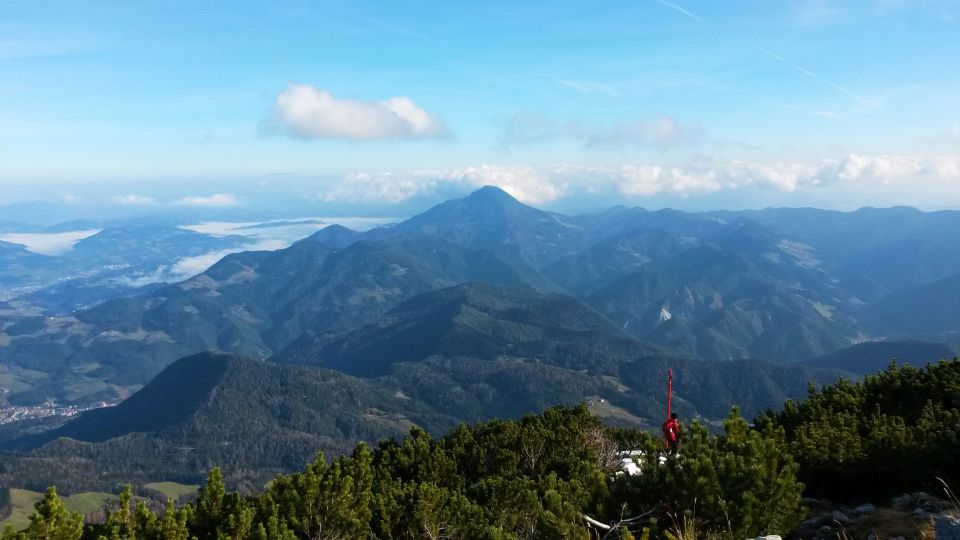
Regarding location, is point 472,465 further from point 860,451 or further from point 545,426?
point 860,451

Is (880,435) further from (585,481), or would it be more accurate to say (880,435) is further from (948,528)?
(948,528)

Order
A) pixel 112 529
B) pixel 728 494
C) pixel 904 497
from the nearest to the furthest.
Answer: pixel 728 494
pixel 112 529
pixel 904 497

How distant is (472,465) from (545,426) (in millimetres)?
4505

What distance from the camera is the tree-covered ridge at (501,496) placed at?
15.4 m

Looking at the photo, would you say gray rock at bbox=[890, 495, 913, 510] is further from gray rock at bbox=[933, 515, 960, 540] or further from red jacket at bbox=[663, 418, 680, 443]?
red jacket at bbox=[663, 418, 680, 443]

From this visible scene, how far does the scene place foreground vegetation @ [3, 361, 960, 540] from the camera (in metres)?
15.5

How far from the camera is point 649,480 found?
16.5m

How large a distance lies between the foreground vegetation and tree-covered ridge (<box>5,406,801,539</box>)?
5cm

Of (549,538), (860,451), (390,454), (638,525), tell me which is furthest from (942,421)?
(390,454)

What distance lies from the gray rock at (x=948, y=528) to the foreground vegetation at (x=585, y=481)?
12.5 feet

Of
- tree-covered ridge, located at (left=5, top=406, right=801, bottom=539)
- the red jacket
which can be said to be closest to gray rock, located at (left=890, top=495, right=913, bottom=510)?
tree-covered ridge, located at (left=5, top=406, right=801, bottom=539)

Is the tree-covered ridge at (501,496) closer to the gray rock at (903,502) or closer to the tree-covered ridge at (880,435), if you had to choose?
the tree-covered ridge at (880,435)

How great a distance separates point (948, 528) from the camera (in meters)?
11.7

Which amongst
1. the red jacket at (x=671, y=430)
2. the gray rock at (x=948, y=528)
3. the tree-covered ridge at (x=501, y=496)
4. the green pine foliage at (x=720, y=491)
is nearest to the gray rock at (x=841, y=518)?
the tree-covered ridge at (x=501, y=496)
